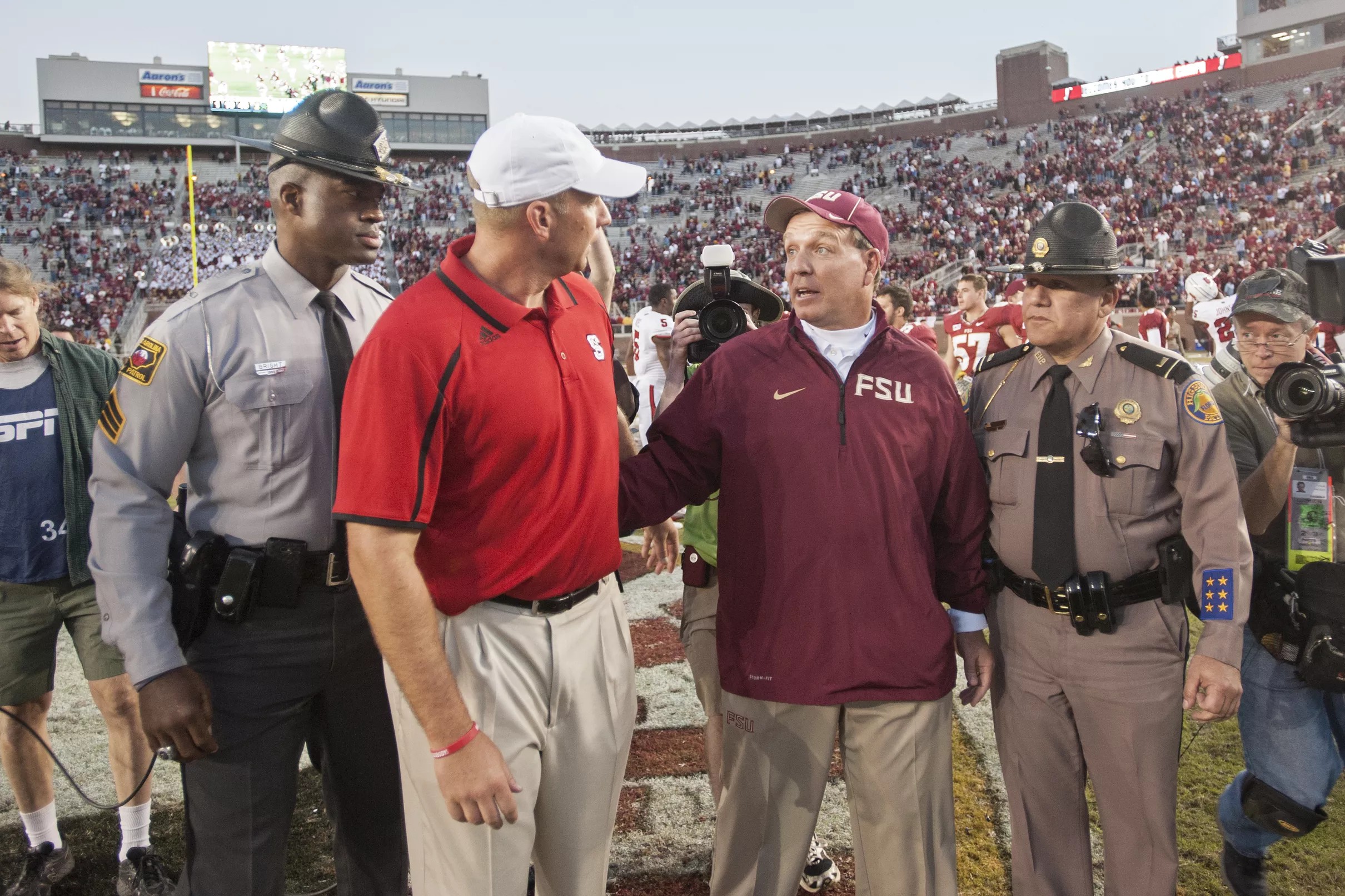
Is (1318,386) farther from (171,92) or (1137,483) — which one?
(171,92)

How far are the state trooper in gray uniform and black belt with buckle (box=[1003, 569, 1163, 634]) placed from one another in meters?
1.88

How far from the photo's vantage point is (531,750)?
208cm

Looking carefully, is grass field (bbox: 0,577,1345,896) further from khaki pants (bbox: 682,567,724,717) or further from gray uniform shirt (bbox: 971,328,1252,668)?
gray uniform shirt (bbox: 971,328,1252,668)

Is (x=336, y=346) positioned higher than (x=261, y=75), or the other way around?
(x=261, y=75)

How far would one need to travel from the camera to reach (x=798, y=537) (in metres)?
2.57

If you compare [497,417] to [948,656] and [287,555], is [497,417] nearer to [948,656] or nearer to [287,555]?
[287,555]

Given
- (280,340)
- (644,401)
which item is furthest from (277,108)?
(280,340)

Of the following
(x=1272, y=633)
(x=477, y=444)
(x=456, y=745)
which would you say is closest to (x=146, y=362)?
(x=477, y=444)

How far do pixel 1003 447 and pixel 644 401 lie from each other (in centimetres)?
693

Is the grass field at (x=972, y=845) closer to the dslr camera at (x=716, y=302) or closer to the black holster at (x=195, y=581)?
the black holster at (x=195, y=581)

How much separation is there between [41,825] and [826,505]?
3.21 metres

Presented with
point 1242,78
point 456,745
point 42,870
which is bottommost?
point 42,870

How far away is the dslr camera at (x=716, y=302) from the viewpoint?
123 inches

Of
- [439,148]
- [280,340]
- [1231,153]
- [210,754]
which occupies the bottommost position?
[210,754]
